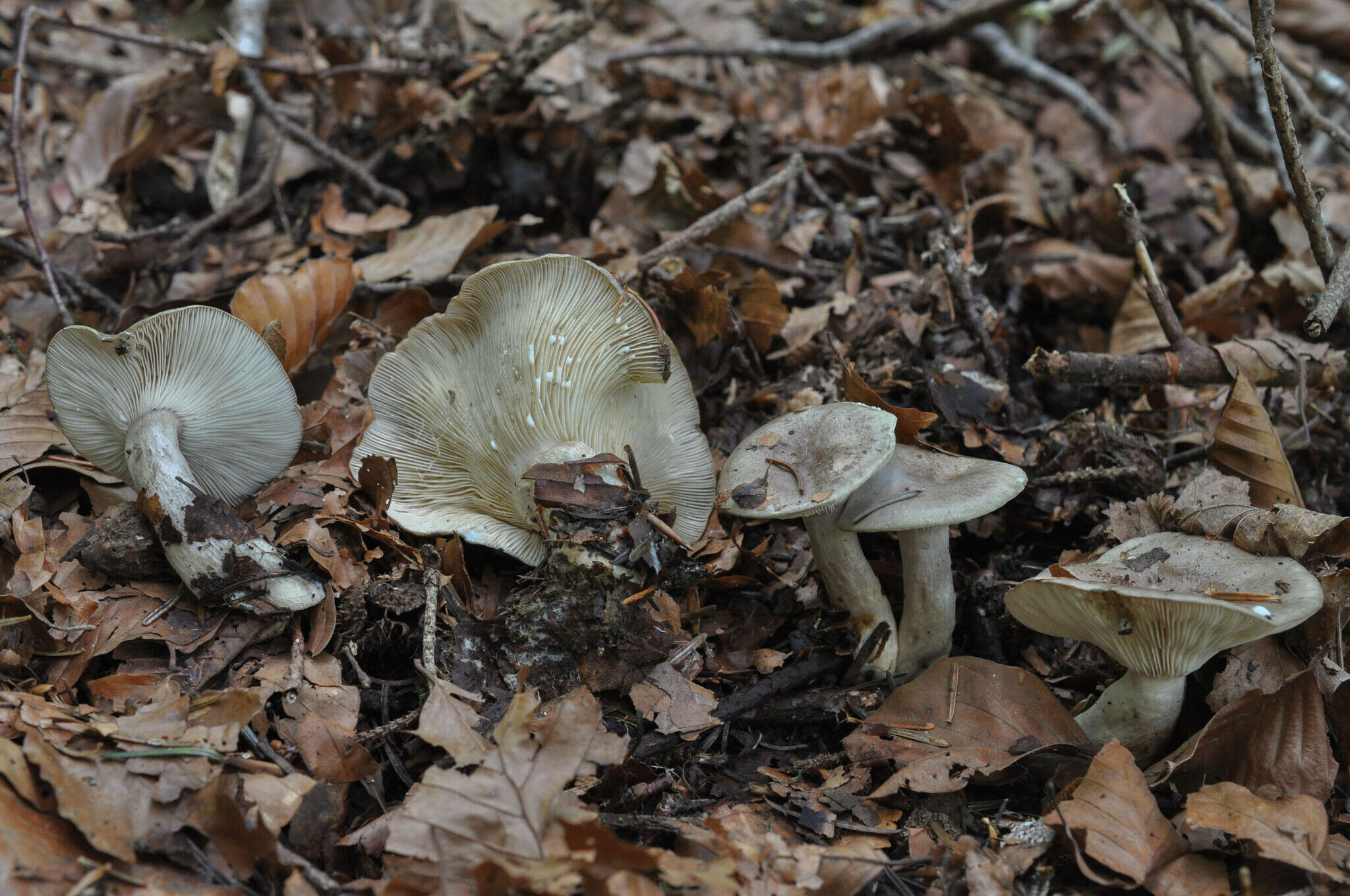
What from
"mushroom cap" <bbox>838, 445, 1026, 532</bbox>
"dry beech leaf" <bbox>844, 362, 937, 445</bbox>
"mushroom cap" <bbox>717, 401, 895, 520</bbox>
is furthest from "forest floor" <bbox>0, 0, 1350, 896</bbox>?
"mushroom cap" <bbox>838, 445, 1026, 532</bbox>

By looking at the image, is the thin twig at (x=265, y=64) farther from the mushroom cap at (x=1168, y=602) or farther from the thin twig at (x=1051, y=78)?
the mushroom cap at (x=1168, y=602)

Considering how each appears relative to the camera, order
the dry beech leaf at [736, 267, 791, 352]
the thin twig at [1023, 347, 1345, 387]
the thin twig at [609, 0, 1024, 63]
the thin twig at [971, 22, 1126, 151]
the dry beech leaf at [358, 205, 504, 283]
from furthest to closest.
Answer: the thin twig at [971, 22, 1126, 151] → the thin twig at [609, 0, 1024, 63] → the dry beech leaf at [358, 205, 504, 283] → the dry beech leaf at [736, 267, 791, 352] → the thin twig at [1023, 347, 1345, 387]

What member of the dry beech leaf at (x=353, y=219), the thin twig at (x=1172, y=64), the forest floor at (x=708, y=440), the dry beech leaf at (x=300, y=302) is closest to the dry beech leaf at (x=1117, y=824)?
the forest floor at (x=708, y=440)

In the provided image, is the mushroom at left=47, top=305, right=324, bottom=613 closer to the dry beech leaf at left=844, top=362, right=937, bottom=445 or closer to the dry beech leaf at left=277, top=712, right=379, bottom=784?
the dry beech leaf at left=277, top=712, right=379, bottom=784

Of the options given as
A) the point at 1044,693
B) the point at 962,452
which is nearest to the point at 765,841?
the point at 1044,693

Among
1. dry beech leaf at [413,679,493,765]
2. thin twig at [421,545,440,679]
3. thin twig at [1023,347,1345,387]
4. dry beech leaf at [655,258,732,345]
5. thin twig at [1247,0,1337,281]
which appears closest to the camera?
dry beech leaf at [413,679,493,765]

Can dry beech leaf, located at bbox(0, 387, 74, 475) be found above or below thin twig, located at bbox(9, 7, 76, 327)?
below

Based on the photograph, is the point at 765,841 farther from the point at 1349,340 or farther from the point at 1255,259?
the point at 1255,259
